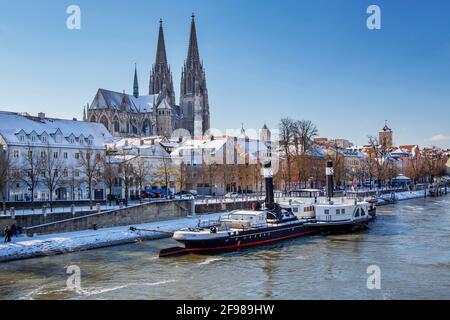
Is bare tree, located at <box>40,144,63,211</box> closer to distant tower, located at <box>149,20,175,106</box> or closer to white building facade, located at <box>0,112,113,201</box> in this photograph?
white building facade, located at <box>0,112,113,201</box>

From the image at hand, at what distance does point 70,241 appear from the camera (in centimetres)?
3506

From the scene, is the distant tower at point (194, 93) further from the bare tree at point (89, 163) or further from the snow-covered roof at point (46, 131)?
the bare tree at point (89, 163)

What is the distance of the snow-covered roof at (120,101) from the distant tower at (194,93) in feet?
37.7

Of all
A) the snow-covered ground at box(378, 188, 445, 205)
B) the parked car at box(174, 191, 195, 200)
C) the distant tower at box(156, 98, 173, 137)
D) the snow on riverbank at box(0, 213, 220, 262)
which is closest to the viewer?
the snow on riverbank at box(0, 213, 220, 262)

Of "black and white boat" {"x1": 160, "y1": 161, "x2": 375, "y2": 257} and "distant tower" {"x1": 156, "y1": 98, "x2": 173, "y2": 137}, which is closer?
"black and white boat" {"x1": 160, "y1": 161, "x2": 375, "y2": 257}

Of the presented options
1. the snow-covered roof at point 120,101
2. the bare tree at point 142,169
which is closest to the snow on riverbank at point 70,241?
the bare tree at point 142,169

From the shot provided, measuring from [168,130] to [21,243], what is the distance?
11364 cm

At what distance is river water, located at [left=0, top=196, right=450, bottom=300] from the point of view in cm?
2320

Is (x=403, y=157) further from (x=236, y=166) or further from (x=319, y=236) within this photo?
(x=319, y=236)

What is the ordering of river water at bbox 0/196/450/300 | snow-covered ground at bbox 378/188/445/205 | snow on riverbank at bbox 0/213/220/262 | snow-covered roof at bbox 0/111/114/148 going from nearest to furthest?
river water at bbox 0/196/450/300 < snow on riverbank at bbox 0/213/220/262 < snow-covered roof at bbox 0/111/114/148 < snow-covered ground at bbox 378/188/445/205

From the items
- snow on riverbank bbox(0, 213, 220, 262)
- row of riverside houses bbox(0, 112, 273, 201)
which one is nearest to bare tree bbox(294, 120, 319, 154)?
row of riverside houses bbox(0, 112, 273, 201)

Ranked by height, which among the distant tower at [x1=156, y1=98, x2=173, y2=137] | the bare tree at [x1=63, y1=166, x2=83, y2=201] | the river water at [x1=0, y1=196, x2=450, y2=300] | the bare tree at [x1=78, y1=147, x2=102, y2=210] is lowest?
the river water at [x1=0, y1=196, x2=450, y2=300]

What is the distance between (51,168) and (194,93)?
106773 mm

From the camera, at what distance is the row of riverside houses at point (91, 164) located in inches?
2016
